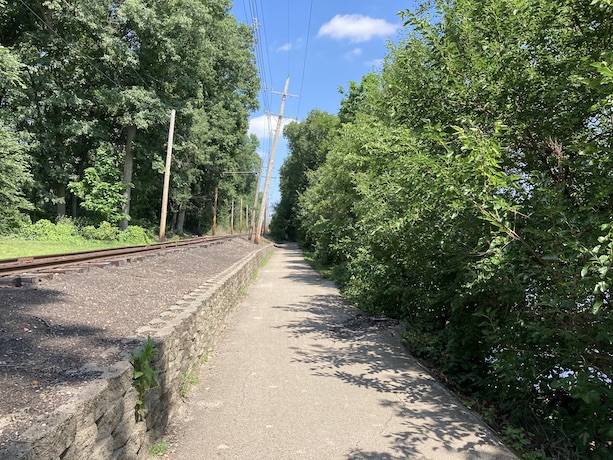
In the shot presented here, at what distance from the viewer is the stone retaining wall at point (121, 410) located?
7.11ft

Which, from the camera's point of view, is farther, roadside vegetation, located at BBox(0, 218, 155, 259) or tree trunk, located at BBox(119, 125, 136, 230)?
tree trunk, located at BBox(119, 125, 136, 230)

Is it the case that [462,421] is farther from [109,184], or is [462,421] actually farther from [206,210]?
[206,210]

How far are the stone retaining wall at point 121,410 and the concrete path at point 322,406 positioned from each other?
0.36m

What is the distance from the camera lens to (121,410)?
301cm

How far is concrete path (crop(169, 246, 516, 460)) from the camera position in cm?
382

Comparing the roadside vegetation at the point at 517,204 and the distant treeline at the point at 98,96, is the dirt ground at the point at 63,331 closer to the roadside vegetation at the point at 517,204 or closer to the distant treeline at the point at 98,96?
the roadside vegetation at the point at 517,204

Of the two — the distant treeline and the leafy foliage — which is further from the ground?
the distant treeline

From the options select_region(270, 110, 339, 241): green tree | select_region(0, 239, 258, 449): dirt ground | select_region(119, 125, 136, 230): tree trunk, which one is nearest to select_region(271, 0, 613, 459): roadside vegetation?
select_region(0, 239, 258, 449): dirt ground

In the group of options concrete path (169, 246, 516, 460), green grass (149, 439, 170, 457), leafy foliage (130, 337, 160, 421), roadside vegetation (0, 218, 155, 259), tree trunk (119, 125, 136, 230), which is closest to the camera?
leafy foliage (130, 337, 160, 421)

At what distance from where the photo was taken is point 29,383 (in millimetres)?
2893

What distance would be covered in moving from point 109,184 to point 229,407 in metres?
23.8

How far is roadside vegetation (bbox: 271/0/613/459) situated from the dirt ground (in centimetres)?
359

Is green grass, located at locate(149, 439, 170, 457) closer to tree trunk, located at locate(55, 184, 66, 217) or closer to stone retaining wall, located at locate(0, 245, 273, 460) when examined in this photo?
stone retaining wall, located at locate(0, 245, 273, 460)

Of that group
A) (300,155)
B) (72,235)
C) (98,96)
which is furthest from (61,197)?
(300,155)
